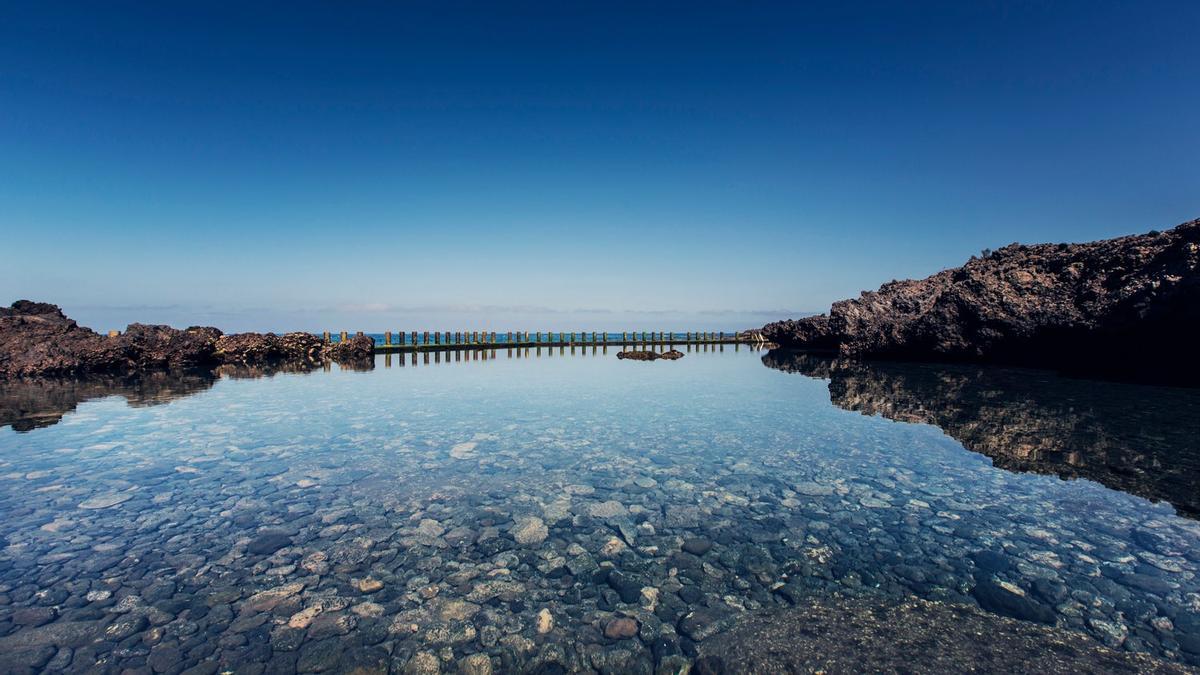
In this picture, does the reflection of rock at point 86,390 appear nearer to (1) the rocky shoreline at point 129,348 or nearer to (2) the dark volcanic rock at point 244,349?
(1) the rocky shoreline at point 129,348

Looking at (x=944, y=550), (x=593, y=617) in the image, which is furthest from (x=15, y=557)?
(x=944, y=550)

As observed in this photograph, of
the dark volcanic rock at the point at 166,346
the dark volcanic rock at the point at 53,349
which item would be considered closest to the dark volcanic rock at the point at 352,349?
the dark volcanic rock at the point at 166,346

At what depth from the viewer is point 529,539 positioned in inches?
247

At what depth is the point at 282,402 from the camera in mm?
16859

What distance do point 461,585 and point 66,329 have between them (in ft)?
121

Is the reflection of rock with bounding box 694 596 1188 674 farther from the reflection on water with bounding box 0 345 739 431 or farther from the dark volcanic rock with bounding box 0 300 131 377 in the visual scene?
the dark volcanic rock with bounding box 0 300 131 377

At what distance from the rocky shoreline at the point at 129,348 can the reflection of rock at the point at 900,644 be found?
35.0 metres

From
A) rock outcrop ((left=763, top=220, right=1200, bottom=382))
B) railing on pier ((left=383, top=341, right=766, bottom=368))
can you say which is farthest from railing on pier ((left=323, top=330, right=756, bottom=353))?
rock outcrop ((left=763, top=220, right=1200, bottom=382))

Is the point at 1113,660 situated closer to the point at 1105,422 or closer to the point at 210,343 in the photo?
the point at 1105,422

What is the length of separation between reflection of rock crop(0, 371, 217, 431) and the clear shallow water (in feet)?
7.01

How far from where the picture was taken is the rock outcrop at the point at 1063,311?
20.4 meters

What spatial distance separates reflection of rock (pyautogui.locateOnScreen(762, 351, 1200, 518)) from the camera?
8.94 metres

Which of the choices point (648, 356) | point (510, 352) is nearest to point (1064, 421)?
point (648, 356)

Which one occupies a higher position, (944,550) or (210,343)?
(210,343)
